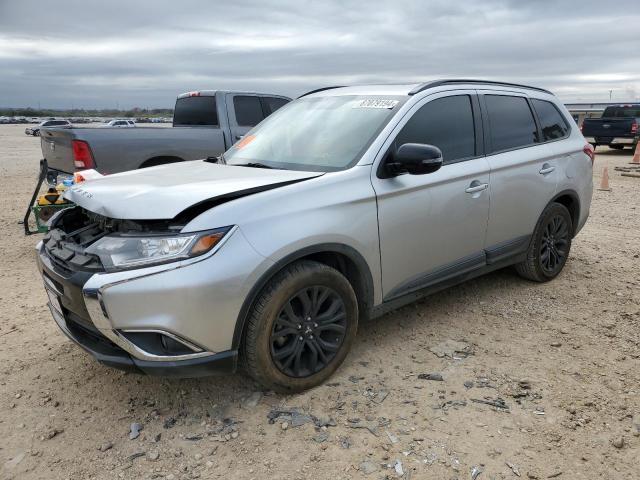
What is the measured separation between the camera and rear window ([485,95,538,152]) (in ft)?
14.4

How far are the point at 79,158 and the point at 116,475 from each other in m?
5.14

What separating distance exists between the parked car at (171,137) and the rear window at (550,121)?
15.2ft

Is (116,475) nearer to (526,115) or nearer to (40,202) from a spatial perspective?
(526,115)

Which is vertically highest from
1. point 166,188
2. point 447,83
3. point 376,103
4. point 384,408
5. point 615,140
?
point 447,83

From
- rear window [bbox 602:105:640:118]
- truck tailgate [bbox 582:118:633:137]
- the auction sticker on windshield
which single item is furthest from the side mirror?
rear window [bbox 602:105:640:118]

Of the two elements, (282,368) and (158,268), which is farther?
(282,368)

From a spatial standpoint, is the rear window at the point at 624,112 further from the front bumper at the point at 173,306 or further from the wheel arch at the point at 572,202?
the front bumper at the point at 173,306

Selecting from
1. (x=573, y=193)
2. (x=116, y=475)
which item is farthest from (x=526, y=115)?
(x=116, y=475)

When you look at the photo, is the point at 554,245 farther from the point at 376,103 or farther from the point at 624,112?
the point at 624,112

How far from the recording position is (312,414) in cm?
308

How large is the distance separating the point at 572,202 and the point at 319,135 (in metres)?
2.86

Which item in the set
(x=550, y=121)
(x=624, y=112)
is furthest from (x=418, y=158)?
(x=624, y=112)

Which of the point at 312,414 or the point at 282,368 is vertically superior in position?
the point at 282,368

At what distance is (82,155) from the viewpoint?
680 centimetres
